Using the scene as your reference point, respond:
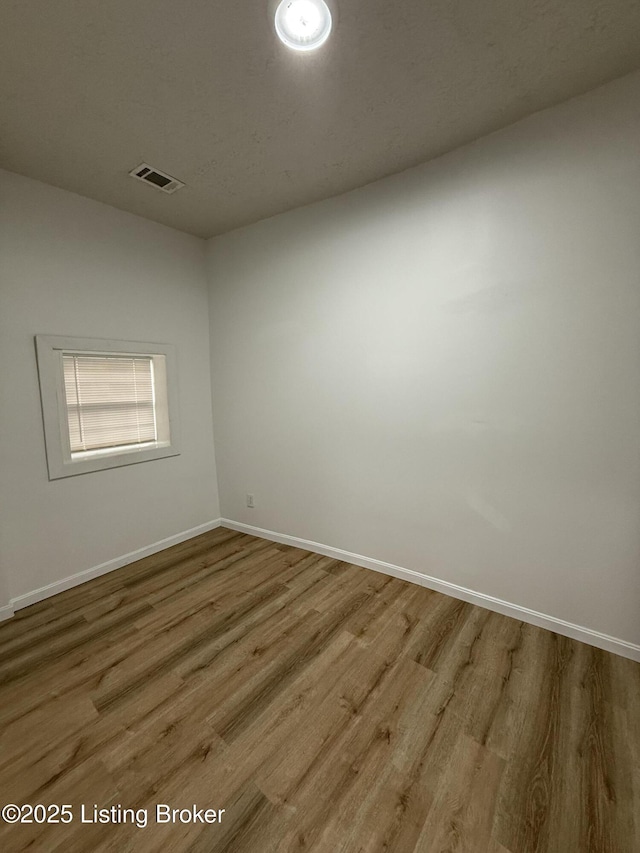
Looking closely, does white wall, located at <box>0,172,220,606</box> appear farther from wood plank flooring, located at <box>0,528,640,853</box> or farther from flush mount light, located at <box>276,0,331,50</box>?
flush mount light, located at <box>276,0,331,50</box>

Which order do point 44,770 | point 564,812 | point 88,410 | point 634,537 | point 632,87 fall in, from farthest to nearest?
1. point 88,410
2. point 634,537
3. point 632,87
4. point 44,770
5. point 564,812

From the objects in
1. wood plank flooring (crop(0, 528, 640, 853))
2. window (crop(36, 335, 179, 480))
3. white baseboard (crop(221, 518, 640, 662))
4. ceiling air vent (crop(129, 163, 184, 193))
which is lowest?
wood plank flooring (crop(0, 528, 640, 853))

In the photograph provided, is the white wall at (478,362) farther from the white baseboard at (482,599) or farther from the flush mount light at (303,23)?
the flush mount light at (303,23)

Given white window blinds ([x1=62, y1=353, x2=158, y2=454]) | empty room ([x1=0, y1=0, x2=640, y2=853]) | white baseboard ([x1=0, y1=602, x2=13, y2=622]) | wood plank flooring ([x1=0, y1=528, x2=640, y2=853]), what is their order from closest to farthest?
wood plank flooring ([x1=0, y1=528, x2=640, y2=853]) → empty room ([x1=0, y1=0, x2=640, y2=853]) → white baseboard ([x1=0, y1=602, x2=13, y2=622]) → white window blinds ([x1=62, y1=353, x2=158, y2=454])

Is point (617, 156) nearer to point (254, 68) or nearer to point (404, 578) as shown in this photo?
point (254, 68)

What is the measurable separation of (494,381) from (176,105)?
7.30ft

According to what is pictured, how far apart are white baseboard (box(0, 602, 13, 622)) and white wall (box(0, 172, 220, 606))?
0.27 feet

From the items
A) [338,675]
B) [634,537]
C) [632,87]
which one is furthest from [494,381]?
[338,675]

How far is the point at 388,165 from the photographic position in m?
2.25

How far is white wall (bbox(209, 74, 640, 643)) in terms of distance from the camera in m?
1.77

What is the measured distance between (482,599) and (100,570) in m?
2.79

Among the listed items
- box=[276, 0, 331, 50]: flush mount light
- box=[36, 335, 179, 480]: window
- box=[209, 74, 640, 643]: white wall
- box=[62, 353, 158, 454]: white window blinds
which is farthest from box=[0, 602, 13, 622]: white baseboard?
box=[276, 0, 331, 50]: flush mount light

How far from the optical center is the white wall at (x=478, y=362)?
1766 mm

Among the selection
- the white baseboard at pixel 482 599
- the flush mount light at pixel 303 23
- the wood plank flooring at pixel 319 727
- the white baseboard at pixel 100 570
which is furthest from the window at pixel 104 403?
the flush mount light at pixel 303 23
